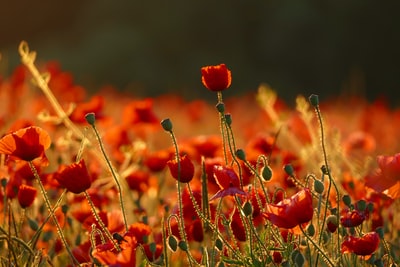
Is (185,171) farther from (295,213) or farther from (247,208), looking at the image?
(295,213)

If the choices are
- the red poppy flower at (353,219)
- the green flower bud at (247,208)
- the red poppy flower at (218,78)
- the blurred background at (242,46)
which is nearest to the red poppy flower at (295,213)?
the green flower bud at (247,208)

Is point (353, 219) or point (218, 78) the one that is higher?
point (218, 78)

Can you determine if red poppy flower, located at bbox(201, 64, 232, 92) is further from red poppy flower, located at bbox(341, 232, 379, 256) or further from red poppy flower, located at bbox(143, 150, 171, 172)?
red poppy flower, located at bbox(143, 150, 171, 172)

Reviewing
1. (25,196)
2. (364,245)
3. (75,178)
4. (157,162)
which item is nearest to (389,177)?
(364,245)

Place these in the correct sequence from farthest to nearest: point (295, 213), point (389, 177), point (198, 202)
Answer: point (198, 202)
point (389, 177)
point (295, 213)

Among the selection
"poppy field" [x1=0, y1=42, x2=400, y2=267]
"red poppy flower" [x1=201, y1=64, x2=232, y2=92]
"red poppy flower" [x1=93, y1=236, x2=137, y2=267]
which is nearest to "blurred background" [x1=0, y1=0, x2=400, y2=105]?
"poppy field" [x1=0, y1=42, x2=400, y2=267]

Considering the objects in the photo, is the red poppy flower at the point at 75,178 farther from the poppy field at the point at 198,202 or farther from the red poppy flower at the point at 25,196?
the red poppy flower at the point at 25,196

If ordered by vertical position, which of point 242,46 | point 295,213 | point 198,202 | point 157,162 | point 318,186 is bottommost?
point 295,213
